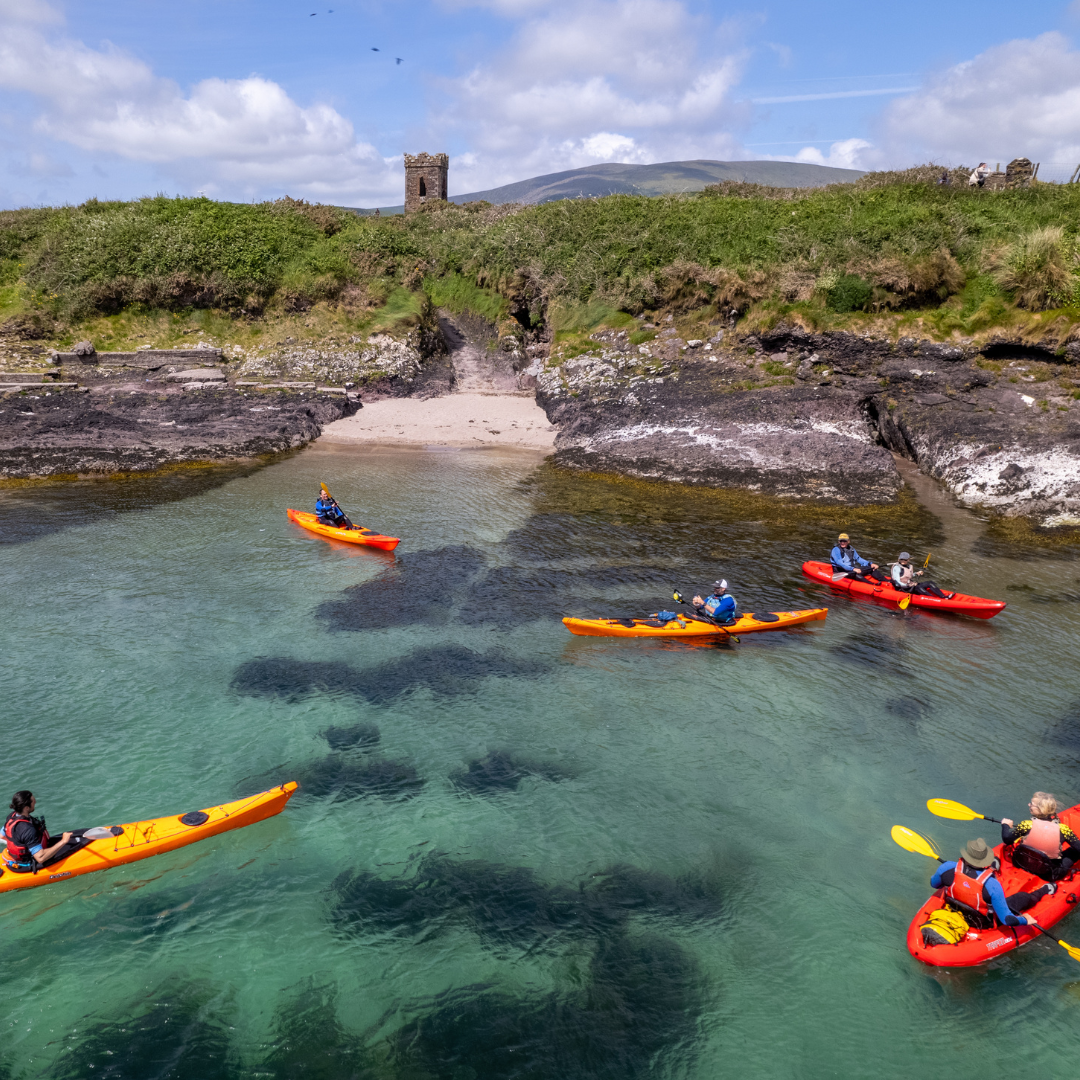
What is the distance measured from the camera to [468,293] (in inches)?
1676

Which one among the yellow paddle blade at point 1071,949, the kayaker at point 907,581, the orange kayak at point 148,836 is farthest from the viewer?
the kayaker at point 907,581

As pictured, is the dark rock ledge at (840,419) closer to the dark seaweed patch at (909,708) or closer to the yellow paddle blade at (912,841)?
the dark seaweed patch at (909,708)

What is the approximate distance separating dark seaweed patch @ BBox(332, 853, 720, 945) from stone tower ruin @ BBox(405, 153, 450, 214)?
52.4 m

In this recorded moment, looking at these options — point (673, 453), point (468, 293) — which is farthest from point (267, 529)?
point (468, 293)

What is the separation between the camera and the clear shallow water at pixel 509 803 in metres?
7.71

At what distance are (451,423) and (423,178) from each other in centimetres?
2924

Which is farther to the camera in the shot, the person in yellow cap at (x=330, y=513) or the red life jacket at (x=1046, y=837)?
the person in yellow cap at (x=330, y=513)

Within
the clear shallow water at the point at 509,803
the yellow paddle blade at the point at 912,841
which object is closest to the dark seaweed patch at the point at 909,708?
the clear shallow water at the point at 509,803

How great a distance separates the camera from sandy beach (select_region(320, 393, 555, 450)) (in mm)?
32500

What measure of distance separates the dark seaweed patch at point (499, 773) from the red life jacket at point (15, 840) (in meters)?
5.44

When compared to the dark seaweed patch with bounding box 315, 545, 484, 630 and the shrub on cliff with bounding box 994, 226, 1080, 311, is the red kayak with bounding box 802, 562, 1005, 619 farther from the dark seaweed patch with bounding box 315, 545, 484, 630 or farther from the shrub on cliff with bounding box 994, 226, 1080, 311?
the shrub on cliff with bounding box 994, 226, 1080, 311

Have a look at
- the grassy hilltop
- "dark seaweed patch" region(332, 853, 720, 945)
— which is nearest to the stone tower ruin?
the grassy hilltop

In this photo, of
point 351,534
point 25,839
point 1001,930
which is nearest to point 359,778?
point 25,839

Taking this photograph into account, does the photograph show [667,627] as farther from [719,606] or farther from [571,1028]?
[571,1028]
